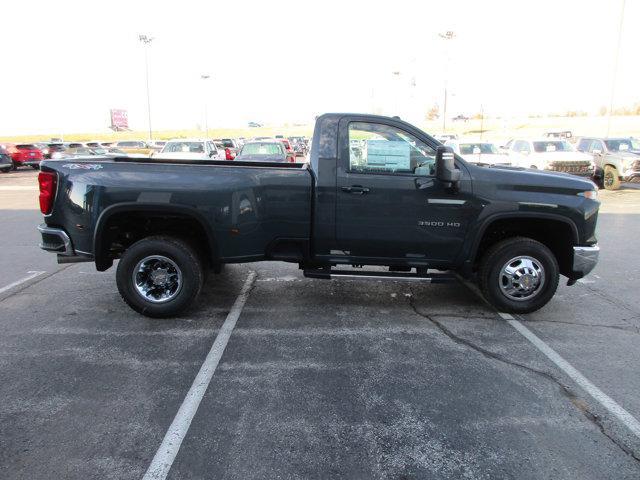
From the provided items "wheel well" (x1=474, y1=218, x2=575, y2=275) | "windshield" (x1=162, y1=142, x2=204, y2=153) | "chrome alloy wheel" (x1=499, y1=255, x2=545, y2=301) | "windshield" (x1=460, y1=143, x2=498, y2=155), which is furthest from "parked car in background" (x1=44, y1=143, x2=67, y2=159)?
"chrome alloy wheel" (x1=499, y1=255, x2=545, y2=301)

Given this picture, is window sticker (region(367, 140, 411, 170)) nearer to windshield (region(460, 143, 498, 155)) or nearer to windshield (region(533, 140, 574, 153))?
windshield (region(460, 143, 498, 155))

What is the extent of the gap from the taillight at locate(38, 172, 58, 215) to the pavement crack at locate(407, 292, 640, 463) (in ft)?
13.0

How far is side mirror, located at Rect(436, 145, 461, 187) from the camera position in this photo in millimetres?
4684

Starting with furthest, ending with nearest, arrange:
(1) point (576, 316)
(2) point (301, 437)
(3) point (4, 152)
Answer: (3) point (4, 152)
(1) point (576, 316)
(2) point (301, 437)

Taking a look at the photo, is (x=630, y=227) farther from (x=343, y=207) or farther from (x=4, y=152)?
(x=4, y=152)

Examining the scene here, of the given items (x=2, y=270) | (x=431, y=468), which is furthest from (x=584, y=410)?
(x=2, y=270)

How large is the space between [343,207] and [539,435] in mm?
2668

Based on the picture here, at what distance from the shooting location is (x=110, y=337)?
468cm

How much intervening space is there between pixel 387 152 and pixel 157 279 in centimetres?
269

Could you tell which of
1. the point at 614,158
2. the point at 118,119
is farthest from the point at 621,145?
the point at 118,119

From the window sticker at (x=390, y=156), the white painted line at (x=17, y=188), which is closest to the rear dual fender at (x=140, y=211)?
the window sticker at (x=390, y=156)

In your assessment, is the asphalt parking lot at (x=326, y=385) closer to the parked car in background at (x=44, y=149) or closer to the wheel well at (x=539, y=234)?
the wheel well at (x=539, y=234)

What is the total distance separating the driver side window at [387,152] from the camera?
5.02m

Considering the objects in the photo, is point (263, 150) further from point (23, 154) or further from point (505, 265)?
point (23, 154)
